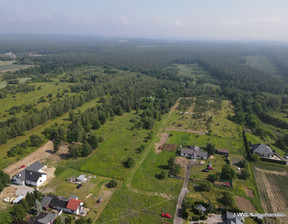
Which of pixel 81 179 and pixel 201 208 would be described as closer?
pixel 201 208

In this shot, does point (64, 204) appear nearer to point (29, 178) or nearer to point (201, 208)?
point (29, 178)

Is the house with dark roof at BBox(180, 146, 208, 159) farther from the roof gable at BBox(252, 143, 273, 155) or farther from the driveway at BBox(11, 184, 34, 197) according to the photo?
the driveway at BBox(11, 184, 34, 197)

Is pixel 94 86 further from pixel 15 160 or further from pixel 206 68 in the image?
pixel 206 68

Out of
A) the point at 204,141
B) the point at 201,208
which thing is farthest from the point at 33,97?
the point at 201,208

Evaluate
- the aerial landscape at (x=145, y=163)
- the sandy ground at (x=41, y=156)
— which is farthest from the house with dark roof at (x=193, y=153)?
the sandy ground at (x=41, y=156)

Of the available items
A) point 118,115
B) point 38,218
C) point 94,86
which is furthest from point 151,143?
point 94,86
